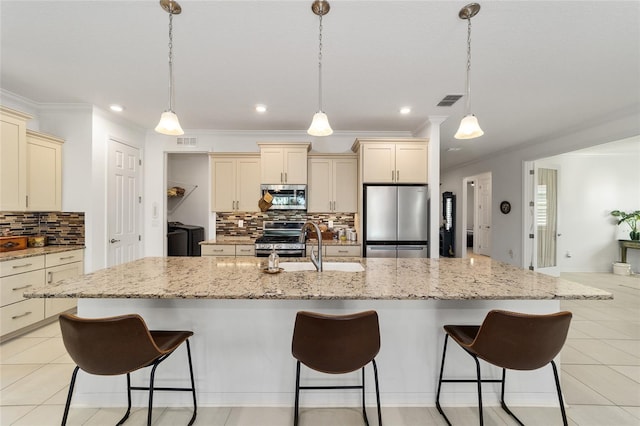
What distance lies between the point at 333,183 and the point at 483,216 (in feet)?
18.7

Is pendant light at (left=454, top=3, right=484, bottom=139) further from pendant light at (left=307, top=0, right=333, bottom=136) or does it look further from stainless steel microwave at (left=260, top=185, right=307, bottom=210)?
stainless steel microwave at (left=260, top=185, right=307, bottom=210)

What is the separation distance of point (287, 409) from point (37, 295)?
165cm

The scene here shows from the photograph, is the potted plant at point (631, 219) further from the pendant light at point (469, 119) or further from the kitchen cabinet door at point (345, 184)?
the pendant light at point (469, 119)

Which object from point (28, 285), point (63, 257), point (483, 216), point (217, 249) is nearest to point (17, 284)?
point (28, 285)

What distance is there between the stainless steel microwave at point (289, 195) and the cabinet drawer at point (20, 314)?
9.64ft

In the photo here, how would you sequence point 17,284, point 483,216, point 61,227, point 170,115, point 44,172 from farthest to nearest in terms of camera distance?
point 483,216 → point 61,227 → point 44,172 → point 17,284 → point 170,115

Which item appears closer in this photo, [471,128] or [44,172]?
[471,128]

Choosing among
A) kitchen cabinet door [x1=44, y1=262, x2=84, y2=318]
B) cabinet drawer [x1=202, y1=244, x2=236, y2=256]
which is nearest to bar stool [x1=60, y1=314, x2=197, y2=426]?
kitchen cabinet door [x1=44, y1=262, x2=84, y2=318]

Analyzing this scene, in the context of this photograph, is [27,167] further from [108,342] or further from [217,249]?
[108,342]

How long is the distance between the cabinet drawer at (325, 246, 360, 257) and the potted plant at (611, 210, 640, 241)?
245 inches

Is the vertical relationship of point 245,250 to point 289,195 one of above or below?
below

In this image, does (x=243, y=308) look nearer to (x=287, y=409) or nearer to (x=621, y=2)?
(x=287, y=409)

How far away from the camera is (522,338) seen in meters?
1.47

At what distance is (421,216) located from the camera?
4.09 metres
